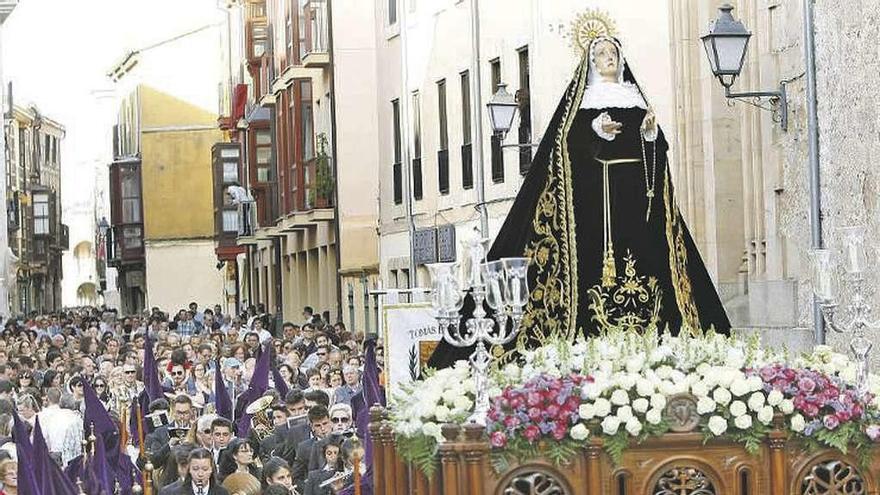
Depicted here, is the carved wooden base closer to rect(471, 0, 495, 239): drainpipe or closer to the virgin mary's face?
the virgin mary's face

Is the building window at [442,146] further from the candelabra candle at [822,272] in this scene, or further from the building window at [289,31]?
the candelabra candle at [822,272]

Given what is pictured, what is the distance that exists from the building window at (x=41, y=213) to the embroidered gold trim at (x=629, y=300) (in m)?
101

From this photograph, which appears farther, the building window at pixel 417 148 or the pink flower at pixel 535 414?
the building window at pixel 417 148

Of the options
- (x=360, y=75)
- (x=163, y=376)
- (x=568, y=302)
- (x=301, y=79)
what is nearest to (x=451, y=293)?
(x=568, y=302)

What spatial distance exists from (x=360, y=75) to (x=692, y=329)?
33.0 meters

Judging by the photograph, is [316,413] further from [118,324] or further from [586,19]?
[118,324]

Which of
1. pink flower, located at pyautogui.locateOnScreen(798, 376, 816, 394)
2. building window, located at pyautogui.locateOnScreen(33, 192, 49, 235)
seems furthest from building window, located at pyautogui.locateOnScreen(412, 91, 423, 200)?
building window, located at pyautogui.locateOnScreen(33, 192, 49, 235)

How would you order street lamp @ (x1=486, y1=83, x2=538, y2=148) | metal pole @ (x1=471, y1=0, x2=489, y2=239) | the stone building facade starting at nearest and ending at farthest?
1. the stone building facade
2. street lamp @ (x1=486, y1=83, x2=538, y2=148)
3. metal pole @ (x1=471, y1=0, x2=489, y2=239)

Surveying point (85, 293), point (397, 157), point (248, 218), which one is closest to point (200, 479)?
point (397, 157)

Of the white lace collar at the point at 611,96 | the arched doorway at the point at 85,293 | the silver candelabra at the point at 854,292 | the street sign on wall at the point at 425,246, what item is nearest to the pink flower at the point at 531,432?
the silver candelabra at the point at 854,292

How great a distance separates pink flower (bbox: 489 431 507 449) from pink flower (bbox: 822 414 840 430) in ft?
3.96

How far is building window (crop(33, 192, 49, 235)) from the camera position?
364 ft

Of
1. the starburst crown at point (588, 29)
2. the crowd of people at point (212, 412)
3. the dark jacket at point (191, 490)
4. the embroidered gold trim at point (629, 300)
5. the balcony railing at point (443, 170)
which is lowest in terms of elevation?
the dark jacket at point (191, 490)

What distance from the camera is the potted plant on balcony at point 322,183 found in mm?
45062
